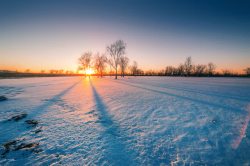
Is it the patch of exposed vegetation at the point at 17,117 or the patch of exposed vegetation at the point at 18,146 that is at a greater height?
the patch of exposed vegetation at the point at 17,117

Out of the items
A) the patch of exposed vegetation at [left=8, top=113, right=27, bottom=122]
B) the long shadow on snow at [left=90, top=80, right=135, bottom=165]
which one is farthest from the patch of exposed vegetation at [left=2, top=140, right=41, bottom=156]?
the patch of exposed vegetation at [left=8, top=113, right=27, bottom=122]

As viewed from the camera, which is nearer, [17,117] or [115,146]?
[115,146]

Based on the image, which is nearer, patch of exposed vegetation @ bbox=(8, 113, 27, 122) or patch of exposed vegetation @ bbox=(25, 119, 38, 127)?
patch of exposed vegetation @ bbox=(25, 119, 38, 127)

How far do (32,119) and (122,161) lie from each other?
5.09 m

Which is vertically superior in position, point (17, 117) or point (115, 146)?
point (17, 117)

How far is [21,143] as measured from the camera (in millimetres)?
3734

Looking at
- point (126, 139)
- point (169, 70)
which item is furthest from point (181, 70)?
point (126, 139)

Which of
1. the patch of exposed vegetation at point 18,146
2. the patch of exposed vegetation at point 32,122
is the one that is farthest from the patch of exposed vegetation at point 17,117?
the patch of exposed vegetation at point 18,146

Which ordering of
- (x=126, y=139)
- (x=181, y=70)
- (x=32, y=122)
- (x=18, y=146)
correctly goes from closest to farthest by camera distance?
→ 1. (x=18, y=146)
2. (x=126, y=139)
3. (x=32, y=122)
4. (x=181, y=70)

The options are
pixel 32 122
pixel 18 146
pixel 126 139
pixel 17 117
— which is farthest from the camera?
pixel 17 117

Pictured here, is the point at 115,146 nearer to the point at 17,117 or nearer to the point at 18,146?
the point at 18,146

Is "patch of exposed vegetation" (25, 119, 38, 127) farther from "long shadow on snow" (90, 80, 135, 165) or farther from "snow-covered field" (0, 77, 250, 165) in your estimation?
"long shadow on snow" (90, 80, 135, 165)

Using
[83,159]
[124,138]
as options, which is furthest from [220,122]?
[83,159]

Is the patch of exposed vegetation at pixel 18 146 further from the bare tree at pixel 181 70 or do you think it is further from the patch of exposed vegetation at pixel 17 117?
the bare tree at pixel 181 70
